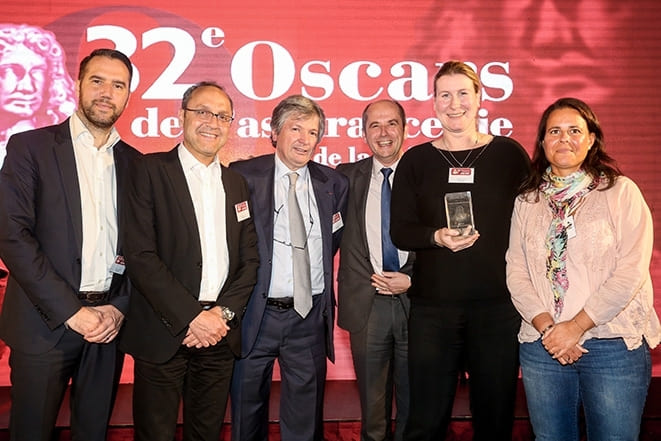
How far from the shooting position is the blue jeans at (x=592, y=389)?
208cm

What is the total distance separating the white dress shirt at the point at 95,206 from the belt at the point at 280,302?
72cm

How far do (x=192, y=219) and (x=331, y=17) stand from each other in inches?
104

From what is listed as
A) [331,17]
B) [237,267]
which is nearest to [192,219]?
[237,267]

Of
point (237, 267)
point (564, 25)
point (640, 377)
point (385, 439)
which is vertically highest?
point (564, 25)

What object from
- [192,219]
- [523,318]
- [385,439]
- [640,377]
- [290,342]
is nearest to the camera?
[640,377]

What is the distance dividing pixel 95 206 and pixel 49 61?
246 centimetres

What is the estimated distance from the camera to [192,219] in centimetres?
248

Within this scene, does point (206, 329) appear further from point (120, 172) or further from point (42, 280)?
point (120, 172)

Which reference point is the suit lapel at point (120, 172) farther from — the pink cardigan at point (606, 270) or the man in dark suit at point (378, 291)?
the pink cardigan at point (606, 270)

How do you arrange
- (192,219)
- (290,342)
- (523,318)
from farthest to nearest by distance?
(290,342) < (192,219) < (523,318)

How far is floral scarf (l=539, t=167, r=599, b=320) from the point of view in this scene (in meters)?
2.23

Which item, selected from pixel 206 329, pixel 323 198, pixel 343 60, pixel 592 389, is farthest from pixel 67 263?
pixel 343 60

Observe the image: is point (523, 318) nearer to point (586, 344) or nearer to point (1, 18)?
point (586, 344)

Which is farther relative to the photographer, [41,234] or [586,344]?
[41,234]
